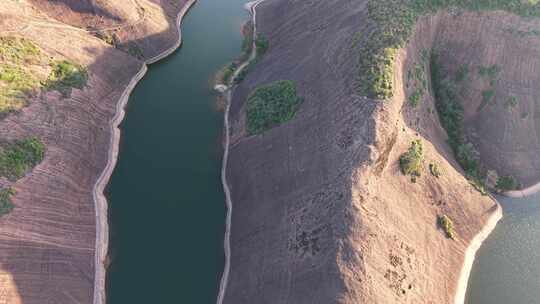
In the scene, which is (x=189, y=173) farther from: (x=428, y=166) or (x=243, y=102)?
(x=428, y=166)

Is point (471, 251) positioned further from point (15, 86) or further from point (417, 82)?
point (15, 86)

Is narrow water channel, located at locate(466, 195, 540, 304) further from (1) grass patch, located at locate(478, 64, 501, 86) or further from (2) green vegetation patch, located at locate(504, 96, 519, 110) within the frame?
(1) grass patch, located at locate(478, 64, 501, 86)

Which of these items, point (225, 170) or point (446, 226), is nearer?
point (446, 226)

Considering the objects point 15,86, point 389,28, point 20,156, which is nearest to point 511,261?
point 389,28

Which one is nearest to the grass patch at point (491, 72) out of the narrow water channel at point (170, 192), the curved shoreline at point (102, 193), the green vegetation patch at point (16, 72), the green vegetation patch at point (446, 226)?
the green vegetation patch at point (446, 226)

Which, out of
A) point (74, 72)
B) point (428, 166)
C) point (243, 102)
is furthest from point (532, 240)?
point (74, 72)

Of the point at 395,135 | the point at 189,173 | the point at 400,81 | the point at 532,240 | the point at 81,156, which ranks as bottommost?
the point at 532,240
